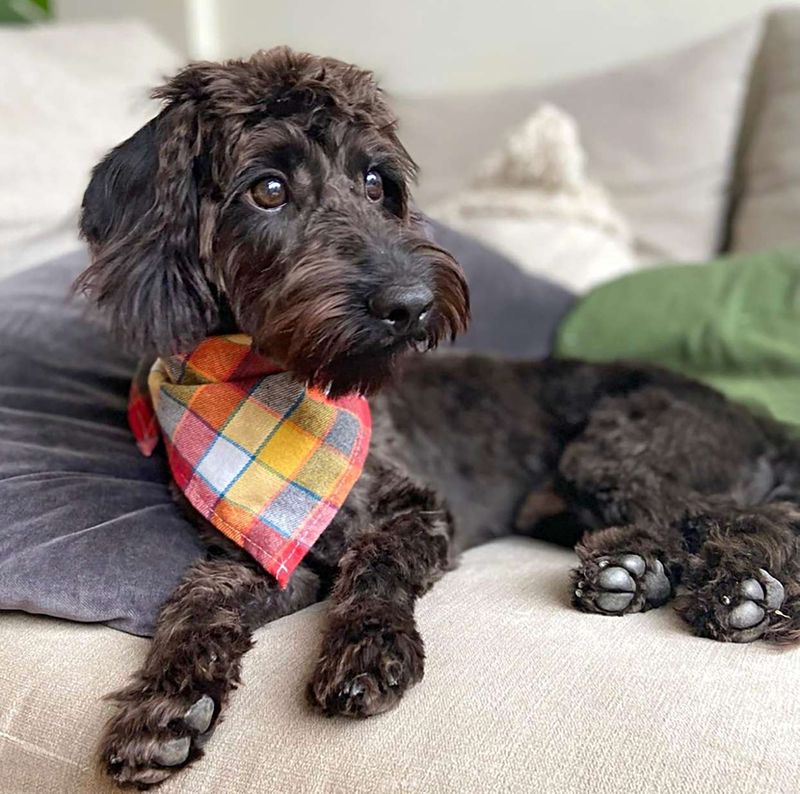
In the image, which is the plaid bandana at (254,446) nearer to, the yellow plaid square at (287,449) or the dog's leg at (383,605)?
the yellow plaid square at (287,449)

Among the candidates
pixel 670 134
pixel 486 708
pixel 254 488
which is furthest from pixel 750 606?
pixel 670 134

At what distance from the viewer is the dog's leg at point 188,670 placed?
1357 mm

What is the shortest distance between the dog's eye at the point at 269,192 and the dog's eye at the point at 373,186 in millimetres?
189

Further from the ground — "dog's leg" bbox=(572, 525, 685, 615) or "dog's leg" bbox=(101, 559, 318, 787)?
"dog's leg" bbox=(101, 559, 318, 787)

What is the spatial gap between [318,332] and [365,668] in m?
0.56

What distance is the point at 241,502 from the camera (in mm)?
1755

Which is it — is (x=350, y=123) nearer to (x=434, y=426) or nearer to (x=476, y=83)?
(x=434, y=426)

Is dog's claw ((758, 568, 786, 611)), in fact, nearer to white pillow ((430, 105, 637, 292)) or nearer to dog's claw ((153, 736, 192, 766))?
dog's claw ((153, 736, 192, 766))

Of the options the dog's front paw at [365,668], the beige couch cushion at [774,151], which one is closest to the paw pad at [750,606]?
the dog's front paw at [365,668]

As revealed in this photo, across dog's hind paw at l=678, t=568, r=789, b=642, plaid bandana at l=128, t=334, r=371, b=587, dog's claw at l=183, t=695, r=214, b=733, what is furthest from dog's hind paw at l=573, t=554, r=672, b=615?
dog's claw at l=183, t=695, r=214, b=733

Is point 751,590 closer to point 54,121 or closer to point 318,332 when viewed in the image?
point 318,332

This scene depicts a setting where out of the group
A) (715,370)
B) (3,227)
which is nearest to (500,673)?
(715,370)

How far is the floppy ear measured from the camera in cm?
166

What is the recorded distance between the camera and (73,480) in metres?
1.85
